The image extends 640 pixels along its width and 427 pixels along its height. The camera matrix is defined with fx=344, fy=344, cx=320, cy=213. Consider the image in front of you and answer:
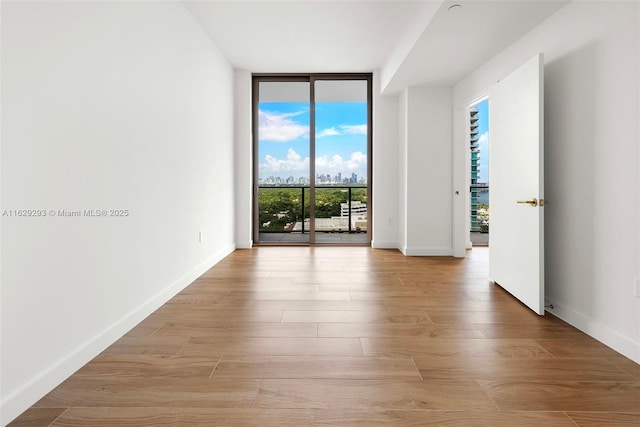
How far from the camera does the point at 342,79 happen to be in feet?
16.8

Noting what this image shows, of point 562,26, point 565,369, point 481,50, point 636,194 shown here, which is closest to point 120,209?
point 565,369

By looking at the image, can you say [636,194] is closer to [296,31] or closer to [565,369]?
[565,369]

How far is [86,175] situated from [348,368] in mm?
1589

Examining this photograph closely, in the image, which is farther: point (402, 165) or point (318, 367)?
point (402, 165)

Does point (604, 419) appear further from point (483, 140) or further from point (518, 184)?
point (483, 140)

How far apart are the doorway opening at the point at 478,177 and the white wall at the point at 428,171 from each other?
1431 mm

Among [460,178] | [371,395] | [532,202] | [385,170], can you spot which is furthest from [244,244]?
[371,395]

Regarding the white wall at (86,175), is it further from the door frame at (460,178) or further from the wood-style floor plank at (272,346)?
the door frame at (460,178)

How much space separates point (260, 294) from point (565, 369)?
2.02 metres

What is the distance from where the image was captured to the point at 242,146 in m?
5.01

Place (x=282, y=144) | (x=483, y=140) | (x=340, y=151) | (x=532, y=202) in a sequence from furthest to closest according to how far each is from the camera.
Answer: (x=483, y=140)
(x=340, y=151)
(x=282, y=144)
(x=532, y=202)

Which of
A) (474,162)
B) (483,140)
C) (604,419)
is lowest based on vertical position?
(604,419)

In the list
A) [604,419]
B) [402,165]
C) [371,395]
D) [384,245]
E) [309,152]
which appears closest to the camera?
[604,419]

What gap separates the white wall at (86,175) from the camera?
4.32ft
